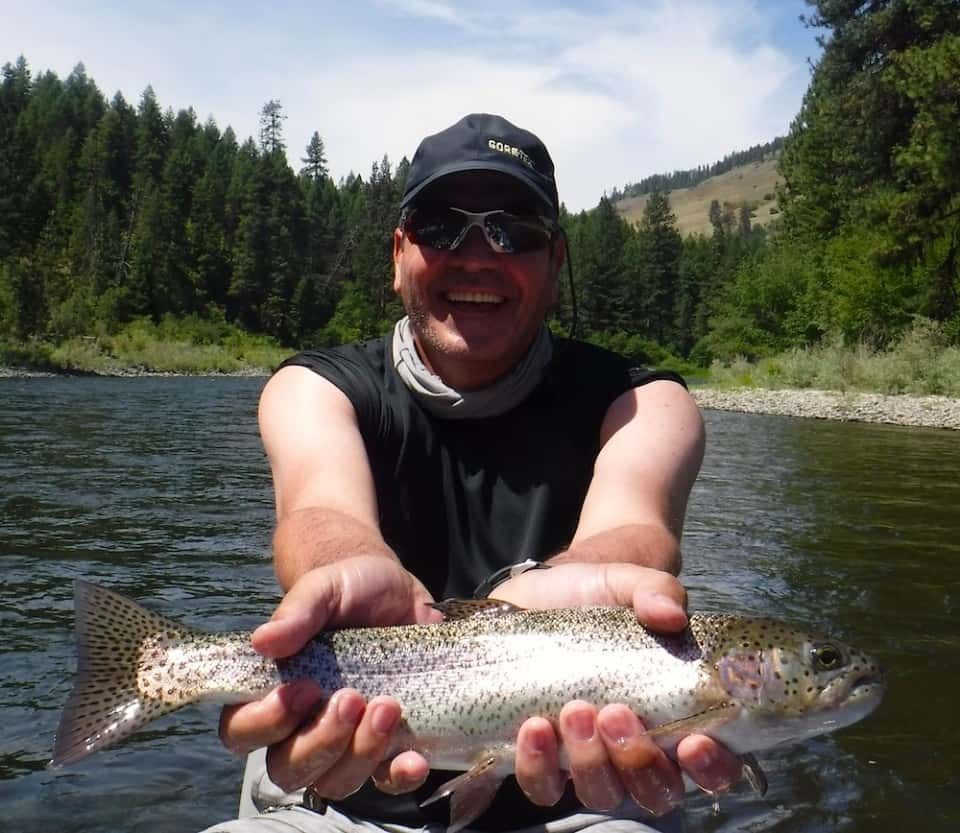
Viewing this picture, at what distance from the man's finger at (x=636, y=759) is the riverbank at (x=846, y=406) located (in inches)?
955

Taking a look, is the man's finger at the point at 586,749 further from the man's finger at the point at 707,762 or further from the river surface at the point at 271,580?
the river surface at the point at 271,580

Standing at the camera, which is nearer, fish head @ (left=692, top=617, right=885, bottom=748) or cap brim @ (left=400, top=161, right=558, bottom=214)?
fish head @ (left=692, top=617, right=885, bottom=748)

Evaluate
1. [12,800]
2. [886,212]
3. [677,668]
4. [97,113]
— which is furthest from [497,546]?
[97,113]

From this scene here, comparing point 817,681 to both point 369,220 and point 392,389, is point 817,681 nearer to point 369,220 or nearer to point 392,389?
point 392,389

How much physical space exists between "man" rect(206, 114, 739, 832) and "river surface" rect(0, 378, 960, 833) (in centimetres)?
205

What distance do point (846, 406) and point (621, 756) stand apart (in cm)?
2882

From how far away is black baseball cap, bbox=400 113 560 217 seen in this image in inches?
142

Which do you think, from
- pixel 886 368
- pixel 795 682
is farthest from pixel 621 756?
pixel 886 368

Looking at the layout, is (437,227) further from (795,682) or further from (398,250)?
(795,682)

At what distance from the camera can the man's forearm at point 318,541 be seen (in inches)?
118

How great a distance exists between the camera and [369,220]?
358 feet

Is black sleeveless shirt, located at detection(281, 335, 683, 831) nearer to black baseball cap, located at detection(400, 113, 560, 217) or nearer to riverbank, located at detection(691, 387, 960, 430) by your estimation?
black baseball cap, located at detection(400, 113, 560, 217)

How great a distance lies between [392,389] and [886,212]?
3058 cm

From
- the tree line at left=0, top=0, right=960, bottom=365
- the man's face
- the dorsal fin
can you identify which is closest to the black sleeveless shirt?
the man's face
